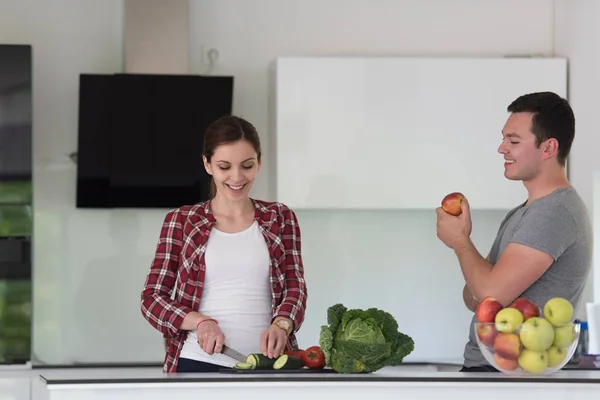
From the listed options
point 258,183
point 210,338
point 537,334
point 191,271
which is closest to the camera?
point 537,334

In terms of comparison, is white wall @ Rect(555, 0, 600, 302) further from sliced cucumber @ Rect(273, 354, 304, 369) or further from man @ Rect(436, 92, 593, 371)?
sliced cucumber @ Rect(273, 354, 304, 369)

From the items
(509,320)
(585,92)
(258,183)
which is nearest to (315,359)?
(509,320)

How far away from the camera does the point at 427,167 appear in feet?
16.2

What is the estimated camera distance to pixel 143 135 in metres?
4.90

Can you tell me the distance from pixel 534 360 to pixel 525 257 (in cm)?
30

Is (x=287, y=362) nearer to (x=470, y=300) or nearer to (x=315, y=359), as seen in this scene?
(x=315, y=359)

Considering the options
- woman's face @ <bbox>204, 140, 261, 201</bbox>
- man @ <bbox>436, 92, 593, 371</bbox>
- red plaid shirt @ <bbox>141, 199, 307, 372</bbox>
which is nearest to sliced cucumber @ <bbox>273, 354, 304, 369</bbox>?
red plaid shirt @ <bbox>141, 199, 307, 372</bbox>

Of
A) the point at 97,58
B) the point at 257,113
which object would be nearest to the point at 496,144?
the point at 257,113

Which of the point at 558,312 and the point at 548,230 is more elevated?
the point at 548,230

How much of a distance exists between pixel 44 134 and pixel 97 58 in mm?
425

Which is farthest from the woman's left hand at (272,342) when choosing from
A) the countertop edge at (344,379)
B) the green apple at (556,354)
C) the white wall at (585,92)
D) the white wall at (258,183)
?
the white wall at (585,92)

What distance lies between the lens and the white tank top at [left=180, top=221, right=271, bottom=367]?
9.93 ft

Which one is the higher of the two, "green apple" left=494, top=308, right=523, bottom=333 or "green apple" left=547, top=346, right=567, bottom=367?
"green apple" left=494, top=308, right=523, bottom=333

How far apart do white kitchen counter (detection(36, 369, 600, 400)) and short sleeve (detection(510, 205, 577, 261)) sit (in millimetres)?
370
